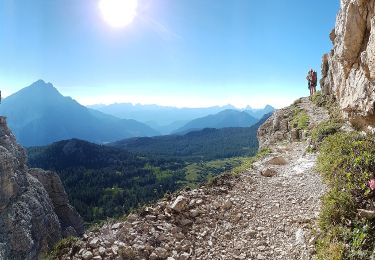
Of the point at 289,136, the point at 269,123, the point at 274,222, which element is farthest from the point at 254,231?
the point at 269,123

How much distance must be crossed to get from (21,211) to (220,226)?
270 feet

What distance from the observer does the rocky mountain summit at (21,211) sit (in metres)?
73.9

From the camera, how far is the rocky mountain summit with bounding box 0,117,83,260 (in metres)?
73.9

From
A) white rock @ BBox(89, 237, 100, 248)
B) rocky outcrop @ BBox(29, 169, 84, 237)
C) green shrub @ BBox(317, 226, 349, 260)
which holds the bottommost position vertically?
rocky outcrop @ BBox(29, 169, 84, 237)

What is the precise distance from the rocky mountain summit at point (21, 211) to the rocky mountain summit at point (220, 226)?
61.4 meters

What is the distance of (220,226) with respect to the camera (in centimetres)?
1465

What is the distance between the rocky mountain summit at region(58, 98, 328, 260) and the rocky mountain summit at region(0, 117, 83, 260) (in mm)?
61380

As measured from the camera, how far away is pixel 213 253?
41.0 feet

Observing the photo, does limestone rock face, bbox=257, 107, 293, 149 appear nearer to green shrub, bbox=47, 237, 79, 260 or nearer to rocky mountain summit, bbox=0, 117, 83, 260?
green shrub, bbox=47, 237, 79, 260

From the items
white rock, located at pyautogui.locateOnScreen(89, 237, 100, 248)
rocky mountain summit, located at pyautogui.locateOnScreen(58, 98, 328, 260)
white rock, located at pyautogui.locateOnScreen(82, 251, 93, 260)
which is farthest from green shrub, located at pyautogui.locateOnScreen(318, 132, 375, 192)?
white rock, located at pyautogui.locateOnScreen(82, 251, 93, 260)

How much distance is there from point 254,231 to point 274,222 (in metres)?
1.27

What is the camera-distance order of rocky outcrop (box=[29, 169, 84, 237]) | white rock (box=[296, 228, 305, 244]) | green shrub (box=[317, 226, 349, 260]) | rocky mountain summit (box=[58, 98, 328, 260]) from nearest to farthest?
green shrub (box=[317, 226, 349, 260])
rocky mountain summit (box=[58, 98, 328, 260])
white rock (box=[296, 228, 305, 244])
rocky outcrop (box=[29, 169, 84, 237])

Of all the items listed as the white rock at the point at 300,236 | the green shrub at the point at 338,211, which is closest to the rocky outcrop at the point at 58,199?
the white rock at the point at 300,236

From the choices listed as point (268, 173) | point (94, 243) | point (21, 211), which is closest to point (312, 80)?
point (268, 173)
